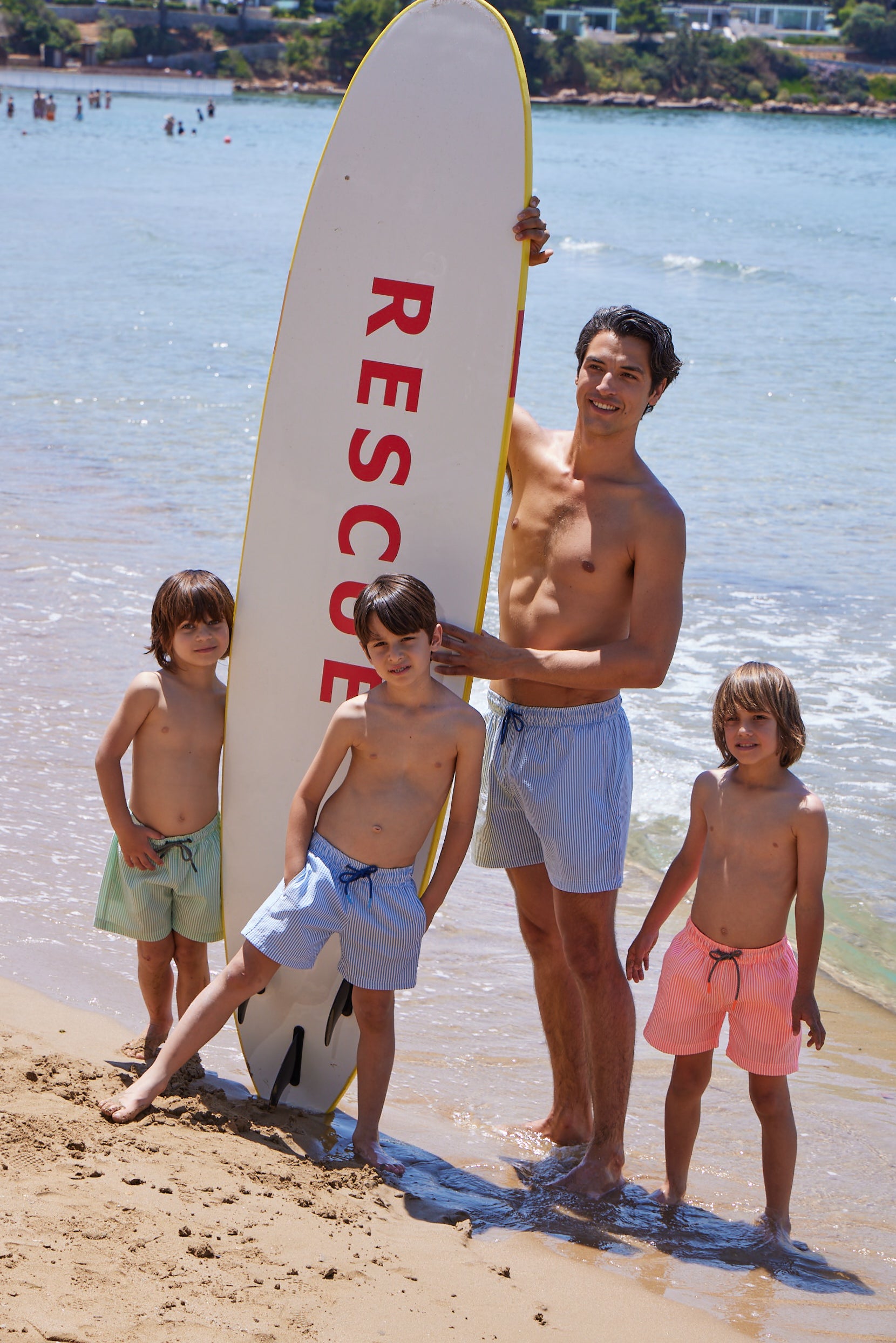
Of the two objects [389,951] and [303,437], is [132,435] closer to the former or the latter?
[303,437]

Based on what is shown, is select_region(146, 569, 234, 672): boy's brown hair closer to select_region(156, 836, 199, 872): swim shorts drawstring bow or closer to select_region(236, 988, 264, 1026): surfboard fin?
select_region(156, 836, 199, 872): swim shorts drawstring bow

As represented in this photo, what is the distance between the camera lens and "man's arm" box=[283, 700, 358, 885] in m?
2.89

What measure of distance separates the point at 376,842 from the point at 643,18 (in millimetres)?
114727

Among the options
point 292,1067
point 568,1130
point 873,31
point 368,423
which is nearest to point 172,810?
point 292,1067

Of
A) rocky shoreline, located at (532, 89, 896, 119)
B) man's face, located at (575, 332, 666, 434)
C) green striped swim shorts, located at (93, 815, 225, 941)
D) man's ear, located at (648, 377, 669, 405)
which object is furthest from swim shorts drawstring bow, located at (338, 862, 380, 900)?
rocky shoreline, located at (532, 89, 896, 119)

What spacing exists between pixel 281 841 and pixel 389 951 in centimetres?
54

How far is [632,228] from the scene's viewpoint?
31.2 m

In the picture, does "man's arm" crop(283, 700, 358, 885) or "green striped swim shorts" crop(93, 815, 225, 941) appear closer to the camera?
"man's arm" crop(283, 700, 358, 885)

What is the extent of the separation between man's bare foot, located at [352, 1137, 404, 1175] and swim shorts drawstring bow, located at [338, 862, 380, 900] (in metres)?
0.51

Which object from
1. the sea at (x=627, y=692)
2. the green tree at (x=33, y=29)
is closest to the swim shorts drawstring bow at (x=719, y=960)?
the sea at (x=627, y=692)

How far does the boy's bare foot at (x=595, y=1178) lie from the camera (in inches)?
117

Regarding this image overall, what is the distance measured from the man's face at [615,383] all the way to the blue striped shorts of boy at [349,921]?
1055 mm

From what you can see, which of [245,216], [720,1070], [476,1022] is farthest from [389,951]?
[245,216]

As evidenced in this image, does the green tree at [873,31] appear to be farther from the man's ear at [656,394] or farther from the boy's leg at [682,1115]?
the boy's leg at [682,1115]
